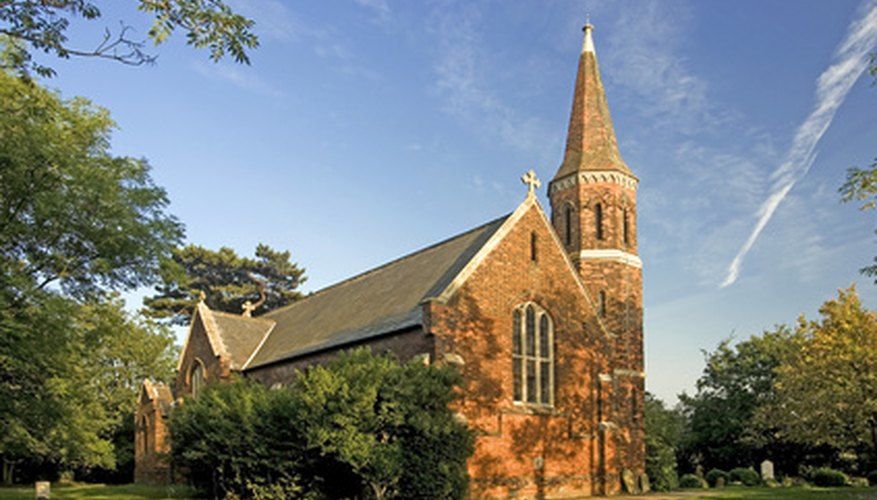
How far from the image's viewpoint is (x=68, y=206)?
1961 centimetres

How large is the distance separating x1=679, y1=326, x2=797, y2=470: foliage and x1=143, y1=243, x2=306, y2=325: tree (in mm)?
39642

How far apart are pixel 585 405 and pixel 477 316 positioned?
598 centimetres

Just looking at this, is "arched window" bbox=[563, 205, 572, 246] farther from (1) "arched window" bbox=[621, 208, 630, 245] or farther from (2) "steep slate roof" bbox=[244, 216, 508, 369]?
(2) "steep slate roof" bbox=[244, 216, 508, 369]

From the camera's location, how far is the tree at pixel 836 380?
34000 mm

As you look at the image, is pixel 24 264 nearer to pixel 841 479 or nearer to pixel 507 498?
pixel 507 498

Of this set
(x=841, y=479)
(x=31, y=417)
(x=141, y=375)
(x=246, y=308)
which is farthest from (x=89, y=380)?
(x=841, y=479)

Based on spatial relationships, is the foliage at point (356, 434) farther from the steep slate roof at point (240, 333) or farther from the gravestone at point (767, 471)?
the gravestone at point (767, 471)

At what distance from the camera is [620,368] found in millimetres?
30344

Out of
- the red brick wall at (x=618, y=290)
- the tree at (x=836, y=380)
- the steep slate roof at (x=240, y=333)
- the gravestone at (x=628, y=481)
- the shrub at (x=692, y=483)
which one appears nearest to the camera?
the gravestone at (x=628, y=481)

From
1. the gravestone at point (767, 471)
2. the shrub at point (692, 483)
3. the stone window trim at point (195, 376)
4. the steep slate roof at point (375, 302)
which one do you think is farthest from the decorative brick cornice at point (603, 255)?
the stone window trim at point (195, 376)

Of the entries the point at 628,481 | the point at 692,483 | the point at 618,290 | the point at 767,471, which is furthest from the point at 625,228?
the point at 767,471

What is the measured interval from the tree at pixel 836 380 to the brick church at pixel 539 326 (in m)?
10.9

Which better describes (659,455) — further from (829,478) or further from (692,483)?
(829,478)

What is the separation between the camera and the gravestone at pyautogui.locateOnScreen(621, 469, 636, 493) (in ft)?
93.4
